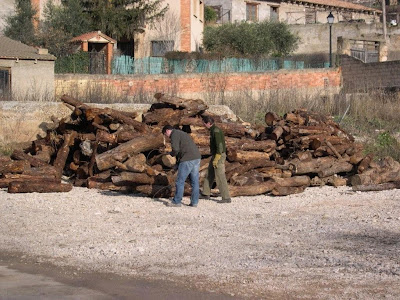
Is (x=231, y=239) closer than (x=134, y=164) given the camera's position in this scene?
Yes

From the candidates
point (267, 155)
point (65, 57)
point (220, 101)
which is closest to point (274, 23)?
point (65, 57)

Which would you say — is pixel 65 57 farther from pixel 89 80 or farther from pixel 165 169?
pixel 165 169

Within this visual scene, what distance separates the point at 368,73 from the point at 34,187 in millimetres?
29424

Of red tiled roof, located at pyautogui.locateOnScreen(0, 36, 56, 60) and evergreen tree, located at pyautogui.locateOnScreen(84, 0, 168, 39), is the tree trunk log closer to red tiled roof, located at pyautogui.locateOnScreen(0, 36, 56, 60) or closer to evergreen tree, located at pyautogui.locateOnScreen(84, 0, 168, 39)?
red tiled roof, located at pyautogui.locateOnScreen(0, 36, 56, 60)

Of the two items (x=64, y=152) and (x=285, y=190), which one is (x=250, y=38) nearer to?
(x=64, y=152)

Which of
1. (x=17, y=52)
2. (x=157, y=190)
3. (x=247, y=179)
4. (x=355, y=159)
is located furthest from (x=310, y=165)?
(x=17, y=52)

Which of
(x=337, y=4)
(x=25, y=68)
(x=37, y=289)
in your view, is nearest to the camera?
(x=37, y=289)

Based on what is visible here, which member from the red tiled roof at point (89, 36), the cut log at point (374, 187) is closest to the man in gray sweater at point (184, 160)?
the cut log at point (374, 187)

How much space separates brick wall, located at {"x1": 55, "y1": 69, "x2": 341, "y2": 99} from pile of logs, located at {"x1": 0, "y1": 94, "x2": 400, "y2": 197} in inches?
478

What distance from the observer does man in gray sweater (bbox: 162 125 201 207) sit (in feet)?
48.2

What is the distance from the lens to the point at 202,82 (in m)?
37.5

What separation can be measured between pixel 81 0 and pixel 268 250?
36704 millimetres

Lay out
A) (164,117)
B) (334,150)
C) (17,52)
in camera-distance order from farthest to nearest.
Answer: (17,52)
(164,117)
(334,150)

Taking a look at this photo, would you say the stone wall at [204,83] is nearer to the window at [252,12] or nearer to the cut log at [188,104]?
the cut log at [188,104]
